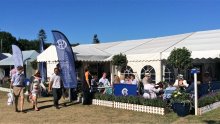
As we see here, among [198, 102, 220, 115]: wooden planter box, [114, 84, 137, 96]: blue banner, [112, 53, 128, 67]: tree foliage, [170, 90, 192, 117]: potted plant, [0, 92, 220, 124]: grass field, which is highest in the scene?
[112, 53, 128, 67]: tree foliage

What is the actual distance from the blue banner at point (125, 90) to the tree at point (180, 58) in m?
4.08

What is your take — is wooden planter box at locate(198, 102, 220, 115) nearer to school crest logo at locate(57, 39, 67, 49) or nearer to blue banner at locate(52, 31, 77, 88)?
blue banner at locate(52, 31, 77, 88)

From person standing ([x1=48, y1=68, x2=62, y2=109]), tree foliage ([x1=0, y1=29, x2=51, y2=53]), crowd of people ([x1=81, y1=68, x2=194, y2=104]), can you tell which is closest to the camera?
crowd of people ([x1=81, y1=68, x2=194, y2=104])

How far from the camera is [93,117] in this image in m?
10.4

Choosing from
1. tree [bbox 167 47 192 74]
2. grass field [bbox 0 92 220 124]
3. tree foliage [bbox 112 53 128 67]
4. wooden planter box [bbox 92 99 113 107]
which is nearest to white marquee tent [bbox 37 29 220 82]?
tree foliage [bbox 112 53 128 67]

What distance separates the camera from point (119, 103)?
12141 millimetres

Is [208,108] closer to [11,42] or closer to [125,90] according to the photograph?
[125,90]

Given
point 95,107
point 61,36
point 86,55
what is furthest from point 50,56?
point 95,107

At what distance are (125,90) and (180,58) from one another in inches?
165

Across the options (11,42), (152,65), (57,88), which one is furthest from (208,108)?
(11,42)

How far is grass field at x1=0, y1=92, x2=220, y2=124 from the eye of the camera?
31.7 ft

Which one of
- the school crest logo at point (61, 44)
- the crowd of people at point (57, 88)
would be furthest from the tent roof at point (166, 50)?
the school crest logo at point (61, 44)

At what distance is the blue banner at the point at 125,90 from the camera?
12.4 m

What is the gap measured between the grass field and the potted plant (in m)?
0.18
